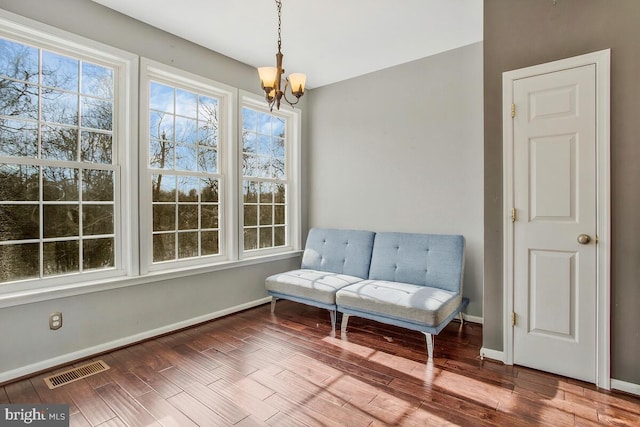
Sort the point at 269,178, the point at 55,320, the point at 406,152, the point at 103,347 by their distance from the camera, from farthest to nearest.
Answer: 1. the point at 269,178
2. the point at 406,152
3. the point at 103,347
4. the point at 55,320

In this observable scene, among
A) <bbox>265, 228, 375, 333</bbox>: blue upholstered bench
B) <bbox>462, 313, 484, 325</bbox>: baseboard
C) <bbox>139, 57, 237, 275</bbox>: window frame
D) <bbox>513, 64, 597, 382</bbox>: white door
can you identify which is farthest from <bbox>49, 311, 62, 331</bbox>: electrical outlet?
<bbox>462, 313, 484, 325</bbox>: baseboard

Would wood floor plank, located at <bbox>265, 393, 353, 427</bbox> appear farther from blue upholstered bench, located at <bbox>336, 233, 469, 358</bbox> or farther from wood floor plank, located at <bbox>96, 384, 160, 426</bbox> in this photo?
blue upholstered bench, located at <bbox>336, 233, 469, 358</bbox>

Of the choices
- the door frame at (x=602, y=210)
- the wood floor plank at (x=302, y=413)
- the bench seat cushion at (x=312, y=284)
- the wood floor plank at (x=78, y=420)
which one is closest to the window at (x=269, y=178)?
the bench seat cushion at (x=312, y=284)

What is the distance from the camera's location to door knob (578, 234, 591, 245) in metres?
2.20

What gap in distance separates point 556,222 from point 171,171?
3252 mm

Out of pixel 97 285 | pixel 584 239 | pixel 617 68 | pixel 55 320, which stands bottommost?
pixel 55 320

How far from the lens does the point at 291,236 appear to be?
4.56m

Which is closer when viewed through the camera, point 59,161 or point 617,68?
point 617,68

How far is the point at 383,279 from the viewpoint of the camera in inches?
139

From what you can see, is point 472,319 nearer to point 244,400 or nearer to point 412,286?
point 412,286

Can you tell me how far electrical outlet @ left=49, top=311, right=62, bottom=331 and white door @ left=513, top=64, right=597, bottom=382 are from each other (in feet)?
11.1

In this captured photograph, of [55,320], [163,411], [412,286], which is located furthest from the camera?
[412,286]

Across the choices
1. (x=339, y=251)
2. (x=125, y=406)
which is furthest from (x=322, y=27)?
(x=125, y=406)

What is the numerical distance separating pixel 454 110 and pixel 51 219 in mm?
3719
